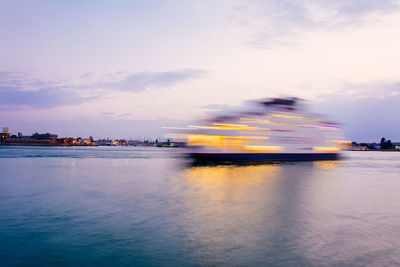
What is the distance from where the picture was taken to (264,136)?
50844 millimetres

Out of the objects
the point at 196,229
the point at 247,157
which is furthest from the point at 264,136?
the point at 196,229

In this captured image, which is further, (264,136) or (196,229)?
(264,136)

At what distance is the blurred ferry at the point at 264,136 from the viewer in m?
47.3

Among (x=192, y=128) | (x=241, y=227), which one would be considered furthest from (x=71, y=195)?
(x=192, y=128)

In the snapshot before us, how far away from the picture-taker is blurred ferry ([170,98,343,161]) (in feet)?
155

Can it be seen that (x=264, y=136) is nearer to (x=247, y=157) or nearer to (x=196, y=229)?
(x=247, y=157)

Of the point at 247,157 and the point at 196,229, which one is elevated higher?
the point at 247,157

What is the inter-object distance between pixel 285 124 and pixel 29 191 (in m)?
43.9

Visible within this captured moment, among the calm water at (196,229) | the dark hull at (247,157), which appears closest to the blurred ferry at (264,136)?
the dark hull at (247,157)

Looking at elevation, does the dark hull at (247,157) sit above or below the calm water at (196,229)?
above

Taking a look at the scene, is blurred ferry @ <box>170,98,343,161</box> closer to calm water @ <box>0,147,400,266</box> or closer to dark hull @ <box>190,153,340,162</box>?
→ dark hull @ <box>190,153,340,162</box>

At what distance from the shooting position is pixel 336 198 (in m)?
15.6

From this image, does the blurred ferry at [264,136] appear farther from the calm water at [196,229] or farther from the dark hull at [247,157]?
the calm water at [196,229]

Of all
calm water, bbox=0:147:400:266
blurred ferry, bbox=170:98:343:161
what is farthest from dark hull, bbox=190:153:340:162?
calm water, bbox=0:147:400:266
